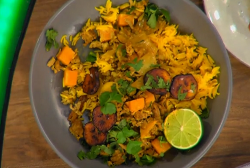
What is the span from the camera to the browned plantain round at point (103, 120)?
1.14 metres

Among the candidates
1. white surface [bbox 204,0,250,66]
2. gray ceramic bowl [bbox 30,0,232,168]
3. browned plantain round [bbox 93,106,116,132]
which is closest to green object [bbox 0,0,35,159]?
gray ceramic bowl [bbox 30,0,232,168]

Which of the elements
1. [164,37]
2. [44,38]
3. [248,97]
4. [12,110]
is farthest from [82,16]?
[248,97]

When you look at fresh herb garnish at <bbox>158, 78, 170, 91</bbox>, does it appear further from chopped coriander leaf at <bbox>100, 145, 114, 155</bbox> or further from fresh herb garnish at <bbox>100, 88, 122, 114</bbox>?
chopped coriander leaf at <bbox>100, 145, 114, 155</bbox>

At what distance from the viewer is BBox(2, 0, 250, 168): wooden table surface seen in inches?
48.5

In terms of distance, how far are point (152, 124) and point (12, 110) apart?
0.59 metres

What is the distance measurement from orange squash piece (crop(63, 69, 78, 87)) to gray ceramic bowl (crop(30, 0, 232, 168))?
5 centimetres

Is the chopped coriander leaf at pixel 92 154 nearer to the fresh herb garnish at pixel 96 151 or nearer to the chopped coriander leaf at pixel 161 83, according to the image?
the fresh herb garnish at pixel 96 151

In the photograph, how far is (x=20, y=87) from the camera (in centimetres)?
125

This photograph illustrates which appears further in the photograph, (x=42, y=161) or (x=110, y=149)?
(x=42, y=161)

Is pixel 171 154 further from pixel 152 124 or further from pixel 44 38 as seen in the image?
pixel 44 38

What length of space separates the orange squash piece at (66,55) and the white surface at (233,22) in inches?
23.1

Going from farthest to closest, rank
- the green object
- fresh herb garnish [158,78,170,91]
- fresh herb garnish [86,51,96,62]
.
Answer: fresh herb garnish [86,51,96,62] < fresh herb garnish [158,78,170,91] < the green object

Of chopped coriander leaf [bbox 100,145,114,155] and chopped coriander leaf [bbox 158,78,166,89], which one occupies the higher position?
chopped coriander leaf [bbox 158,78,166,89]

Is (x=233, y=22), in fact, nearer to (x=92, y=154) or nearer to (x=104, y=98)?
(x=104, y=98)
